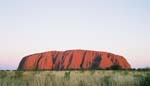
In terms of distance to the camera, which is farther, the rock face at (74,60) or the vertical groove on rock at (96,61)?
the rock face at (74,60)

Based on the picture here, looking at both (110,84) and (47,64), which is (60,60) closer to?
(47,64)

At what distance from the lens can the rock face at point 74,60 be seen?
12069 cm

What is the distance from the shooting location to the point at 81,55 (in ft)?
414

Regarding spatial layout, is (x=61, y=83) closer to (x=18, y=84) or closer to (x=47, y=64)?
(x=18, y=84)

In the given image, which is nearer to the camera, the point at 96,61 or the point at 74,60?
the point at 96,61

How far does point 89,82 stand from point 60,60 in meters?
113

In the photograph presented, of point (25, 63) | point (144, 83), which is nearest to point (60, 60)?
point (25, 63)

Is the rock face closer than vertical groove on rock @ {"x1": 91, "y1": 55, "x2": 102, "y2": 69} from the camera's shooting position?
No

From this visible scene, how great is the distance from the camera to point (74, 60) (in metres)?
124

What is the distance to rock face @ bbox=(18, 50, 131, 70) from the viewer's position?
120688 millimetres

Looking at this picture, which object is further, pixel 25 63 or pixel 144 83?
pixel 25 63

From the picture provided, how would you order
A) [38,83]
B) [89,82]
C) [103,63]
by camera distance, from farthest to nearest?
[103,63] < [89,82] < [38,83]

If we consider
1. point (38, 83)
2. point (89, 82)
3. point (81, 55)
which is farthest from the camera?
point (81, 55)

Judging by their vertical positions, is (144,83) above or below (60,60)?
above
